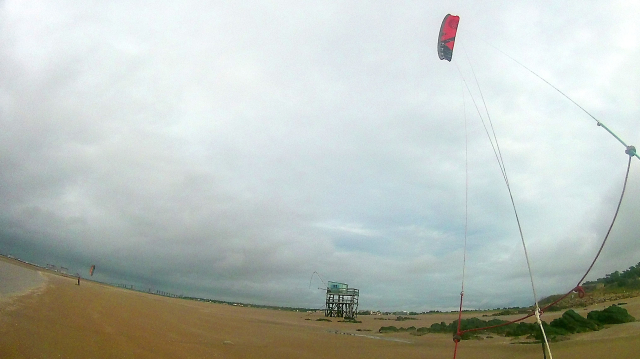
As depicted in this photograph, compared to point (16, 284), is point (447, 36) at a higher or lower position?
higher

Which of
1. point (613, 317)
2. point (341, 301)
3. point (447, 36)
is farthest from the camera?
point (341, 301)

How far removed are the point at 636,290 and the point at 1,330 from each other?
1357 inches

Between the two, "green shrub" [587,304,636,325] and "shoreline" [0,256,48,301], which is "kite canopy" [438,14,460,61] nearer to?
"green shrub" [587,304,636,325]

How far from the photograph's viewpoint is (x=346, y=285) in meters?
Answer: 63.6

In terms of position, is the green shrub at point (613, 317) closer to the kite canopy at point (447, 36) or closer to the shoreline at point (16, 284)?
the kite canopy at point (447, 36)

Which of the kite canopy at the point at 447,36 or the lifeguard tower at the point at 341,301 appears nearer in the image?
the kite canopy at the point at 447,36

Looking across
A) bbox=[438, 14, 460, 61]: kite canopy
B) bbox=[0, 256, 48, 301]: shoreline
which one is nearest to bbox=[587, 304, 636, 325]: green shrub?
bbox=[438, 14, 460, 61]: kite canopy

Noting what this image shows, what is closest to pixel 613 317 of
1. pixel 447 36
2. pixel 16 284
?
pixel 447 36

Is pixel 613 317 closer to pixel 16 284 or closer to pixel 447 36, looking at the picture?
pixel 447 36

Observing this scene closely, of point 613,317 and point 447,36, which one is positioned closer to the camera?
point 447,36

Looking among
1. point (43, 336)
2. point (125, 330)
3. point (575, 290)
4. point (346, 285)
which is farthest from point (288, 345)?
point (346, 285)

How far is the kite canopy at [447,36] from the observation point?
12.9 metres

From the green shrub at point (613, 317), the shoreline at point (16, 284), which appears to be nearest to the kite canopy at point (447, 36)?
the green shrub at point (613, 317)

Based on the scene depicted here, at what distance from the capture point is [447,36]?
1302 centimetres
